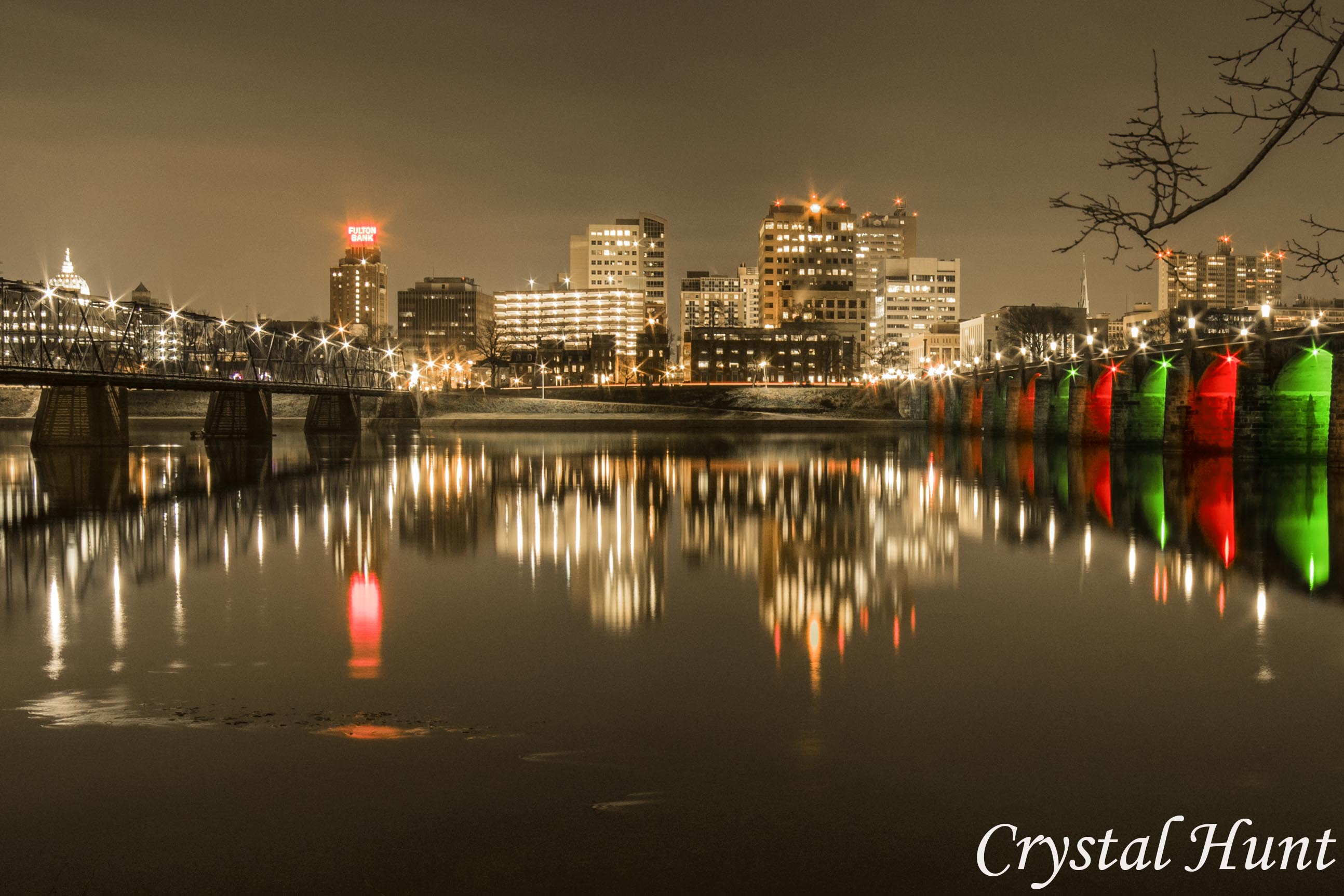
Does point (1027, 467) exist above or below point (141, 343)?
below

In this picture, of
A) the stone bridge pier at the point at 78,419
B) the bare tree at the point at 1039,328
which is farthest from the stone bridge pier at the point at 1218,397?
the bare tree at the point at 1039,328

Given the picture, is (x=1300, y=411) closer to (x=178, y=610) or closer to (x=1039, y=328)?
(x=178, y=610)

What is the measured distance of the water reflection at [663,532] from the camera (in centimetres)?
1702

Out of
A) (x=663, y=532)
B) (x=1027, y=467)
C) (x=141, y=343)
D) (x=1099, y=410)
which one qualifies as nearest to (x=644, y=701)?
(x=663, y=532)

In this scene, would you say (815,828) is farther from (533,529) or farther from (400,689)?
(533,529)

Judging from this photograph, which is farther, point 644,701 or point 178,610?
point 178,610

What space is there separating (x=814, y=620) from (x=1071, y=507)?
2011 centimetres

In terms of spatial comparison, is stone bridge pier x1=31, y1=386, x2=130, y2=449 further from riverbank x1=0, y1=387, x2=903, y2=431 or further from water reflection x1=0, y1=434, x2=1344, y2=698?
riverbank x1=0, y1=387, x2=903, y2=431

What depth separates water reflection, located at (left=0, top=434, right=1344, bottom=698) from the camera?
17016 mm

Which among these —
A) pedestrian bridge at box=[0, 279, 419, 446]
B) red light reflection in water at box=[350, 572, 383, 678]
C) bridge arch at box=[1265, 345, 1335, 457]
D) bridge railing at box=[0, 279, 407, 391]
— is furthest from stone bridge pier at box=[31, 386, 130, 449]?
bridge arch at box=[1265, 345, 1335, 457]

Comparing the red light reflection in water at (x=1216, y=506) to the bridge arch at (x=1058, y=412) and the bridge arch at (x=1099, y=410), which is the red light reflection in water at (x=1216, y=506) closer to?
the bridge arch at (x=1099, y=410)
